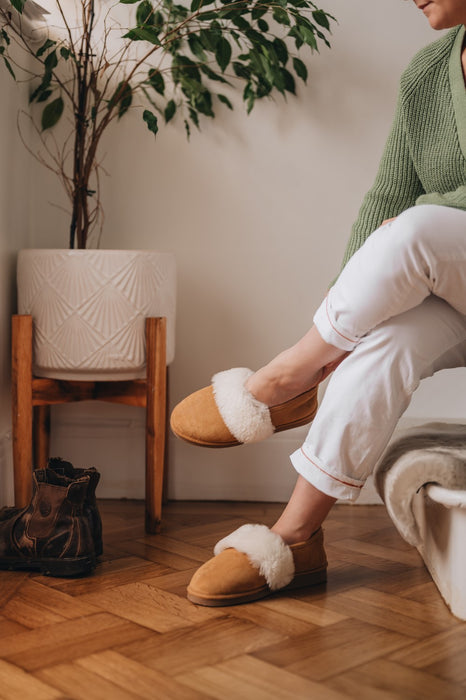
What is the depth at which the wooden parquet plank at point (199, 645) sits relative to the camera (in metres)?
0.93

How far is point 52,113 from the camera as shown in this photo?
181 centimetres

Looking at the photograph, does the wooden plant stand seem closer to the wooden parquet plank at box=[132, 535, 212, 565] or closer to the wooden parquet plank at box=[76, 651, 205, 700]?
the wooden parquet plank at box=[132, 535, 212, 565]

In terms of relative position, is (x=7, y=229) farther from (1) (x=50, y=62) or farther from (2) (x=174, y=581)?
(2) (x=174, y=581)

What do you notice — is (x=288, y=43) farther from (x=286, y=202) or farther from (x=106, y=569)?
(x=106, y=569)

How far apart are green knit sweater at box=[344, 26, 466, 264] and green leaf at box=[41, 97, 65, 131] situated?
78 cm

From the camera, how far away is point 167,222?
1880 millimetres

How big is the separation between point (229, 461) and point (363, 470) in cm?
81

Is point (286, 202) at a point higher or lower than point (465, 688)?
higher

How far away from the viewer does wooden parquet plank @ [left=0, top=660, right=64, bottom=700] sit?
83 cm

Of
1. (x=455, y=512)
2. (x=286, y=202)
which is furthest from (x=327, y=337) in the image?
(x=286, y=202)

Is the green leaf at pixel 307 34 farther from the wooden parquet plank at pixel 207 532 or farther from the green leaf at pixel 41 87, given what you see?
the wooden parquet plank at pixel 207 532

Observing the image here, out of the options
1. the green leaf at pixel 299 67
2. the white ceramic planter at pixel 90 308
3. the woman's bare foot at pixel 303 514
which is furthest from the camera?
the green leaf at pixel 299 67

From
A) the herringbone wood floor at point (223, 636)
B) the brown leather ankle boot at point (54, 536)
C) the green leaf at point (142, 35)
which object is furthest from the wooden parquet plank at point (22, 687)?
the green leaf at point (142, 35)

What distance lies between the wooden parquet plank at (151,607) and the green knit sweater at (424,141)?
65 cm
